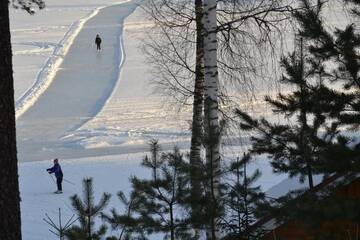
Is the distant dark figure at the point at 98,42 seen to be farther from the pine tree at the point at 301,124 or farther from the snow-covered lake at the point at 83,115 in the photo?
the pine tree at the point at 301,124

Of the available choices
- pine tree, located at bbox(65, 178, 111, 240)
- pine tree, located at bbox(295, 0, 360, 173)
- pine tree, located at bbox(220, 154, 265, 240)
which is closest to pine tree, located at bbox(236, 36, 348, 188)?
pine tree, located at bbox(295, 0, 360, 173)

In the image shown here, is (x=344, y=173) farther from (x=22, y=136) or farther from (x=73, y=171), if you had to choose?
(x=22, y=136)

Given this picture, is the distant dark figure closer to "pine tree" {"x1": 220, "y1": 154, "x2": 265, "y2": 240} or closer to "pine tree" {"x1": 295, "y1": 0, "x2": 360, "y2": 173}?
"pine tree" {"x1": 220, "y1": 154, "x2": 265, "y2": 240}

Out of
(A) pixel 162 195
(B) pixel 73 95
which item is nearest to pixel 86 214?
(A) pixel 162 195

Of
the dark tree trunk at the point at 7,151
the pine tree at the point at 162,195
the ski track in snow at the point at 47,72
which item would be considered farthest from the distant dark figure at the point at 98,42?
the dark tree trunk at the point at 7,151

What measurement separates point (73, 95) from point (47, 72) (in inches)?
217

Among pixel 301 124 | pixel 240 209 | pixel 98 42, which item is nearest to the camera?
pixel 240 209

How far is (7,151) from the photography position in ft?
18.9

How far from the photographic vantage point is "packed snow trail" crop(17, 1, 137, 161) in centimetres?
2845

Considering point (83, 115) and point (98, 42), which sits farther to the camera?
point (98, 42)

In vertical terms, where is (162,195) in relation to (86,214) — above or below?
above

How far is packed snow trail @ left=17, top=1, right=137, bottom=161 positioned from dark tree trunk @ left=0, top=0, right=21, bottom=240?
12.7 m

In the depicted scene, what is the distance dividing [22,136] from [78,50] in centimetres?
2067

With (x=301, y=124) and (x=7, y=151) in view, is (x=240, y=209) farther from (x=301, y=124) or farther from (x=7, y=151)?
(x=7, y=151)
